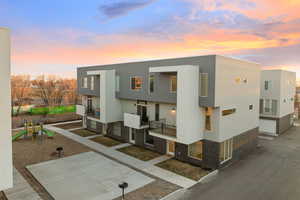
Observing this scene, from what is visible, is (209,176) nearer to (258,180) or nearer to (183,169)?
(183,169)

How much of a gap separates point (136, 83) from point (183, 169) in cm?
794

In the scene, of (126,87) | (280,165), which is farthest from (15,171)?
(280,165)

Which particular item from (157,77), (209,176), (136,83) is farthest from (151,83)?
(209,176)

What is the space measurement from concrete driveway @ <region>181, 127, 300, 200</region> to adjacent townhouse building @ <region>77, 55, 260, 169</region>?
1.00 meters

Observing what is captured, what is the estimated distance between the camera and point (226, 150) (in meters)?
12.0

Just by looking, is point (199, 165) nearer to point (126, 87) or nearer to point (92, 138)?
point (126, 87)

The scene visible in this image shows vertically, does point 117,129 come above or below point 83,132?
above

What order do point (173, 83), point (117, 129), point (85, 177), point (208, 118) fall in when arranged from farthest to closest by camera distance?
point (117, 129) → point (173, 83) → point (208, 118) → point (85, 177)

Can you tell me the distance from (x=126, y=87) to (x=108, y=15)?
298 inches

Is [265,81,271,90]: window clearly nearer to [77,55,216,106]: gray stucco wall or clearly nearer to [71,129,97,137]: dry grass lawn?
[77,55,216,106]: gray stucco wall

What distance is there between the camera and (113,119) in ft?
54.4

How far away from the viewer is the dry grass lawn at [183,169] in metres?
10.5

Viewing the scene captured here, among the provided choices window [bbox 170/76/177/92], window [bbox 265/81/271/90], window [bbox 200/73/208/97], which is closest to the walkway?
window [bbox 170/76/177/92]

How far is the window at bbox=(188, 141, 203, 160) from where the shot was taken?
11.9 m
